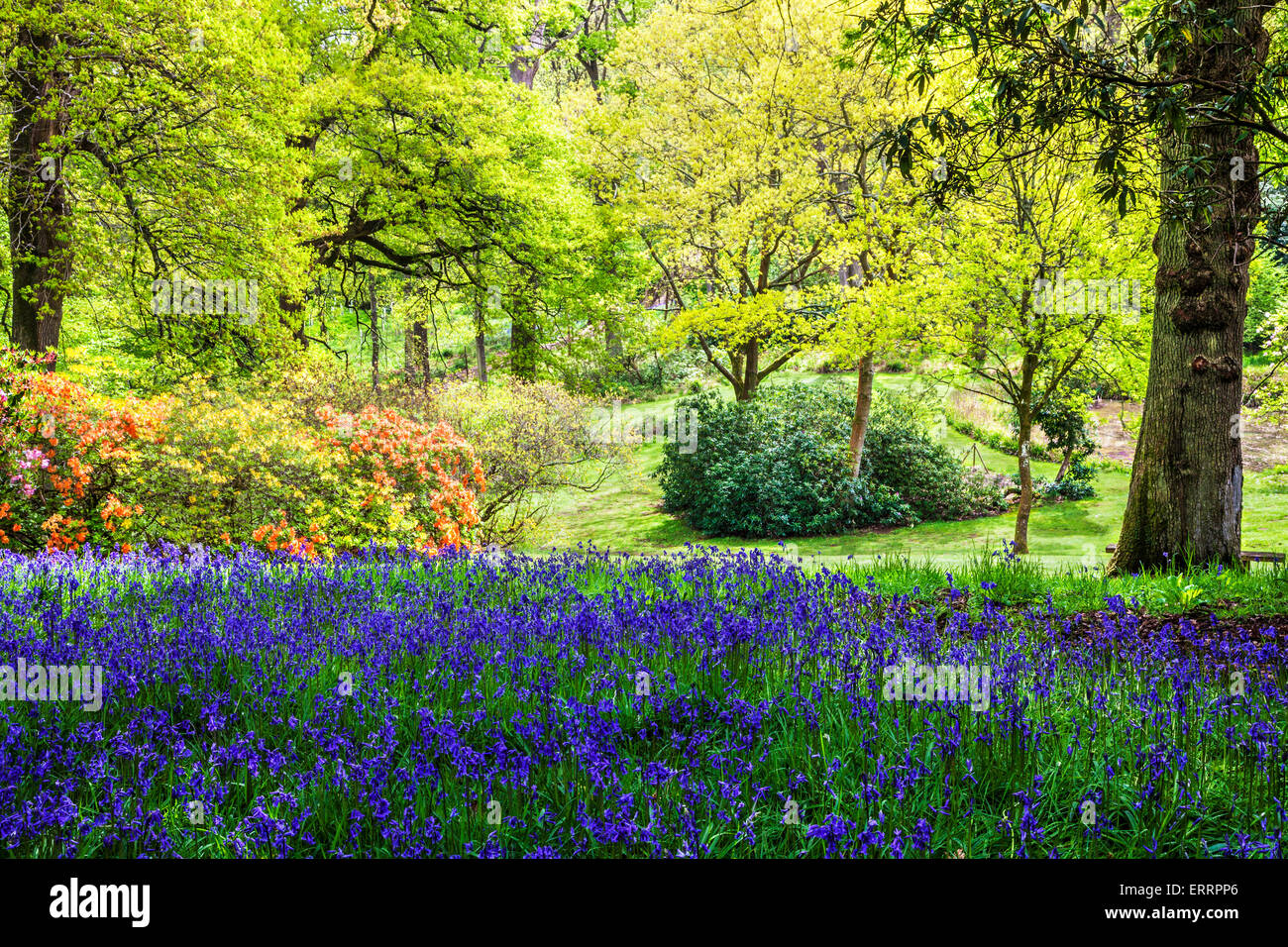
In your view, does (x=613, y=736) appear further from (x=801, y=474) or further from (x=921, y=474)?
(x=921, y=474)

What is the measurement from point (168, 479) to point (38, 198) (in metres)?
4.78

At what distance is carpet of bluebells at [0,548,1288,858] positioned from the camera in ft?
8.69

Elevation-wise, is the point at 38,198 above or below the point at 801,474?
above

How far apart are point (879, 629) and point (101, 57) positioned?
38.2 ft

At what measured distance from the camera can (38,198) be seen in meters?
10.9

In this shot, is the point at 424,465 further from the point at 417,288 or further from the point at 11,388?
the point at 417,288

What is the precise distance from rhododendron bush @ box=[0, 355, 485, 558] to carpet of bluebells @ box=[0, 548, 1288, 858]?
420cm

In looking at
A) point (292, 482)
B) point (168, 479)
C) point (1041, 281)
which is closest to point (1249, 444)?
point (1041, 281)

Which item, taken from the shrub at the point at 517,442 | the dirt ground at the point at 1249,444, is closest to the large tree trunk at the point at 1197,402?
the shrub at the point at 517,442

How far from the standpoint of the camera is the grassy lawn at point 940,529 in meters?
14.9

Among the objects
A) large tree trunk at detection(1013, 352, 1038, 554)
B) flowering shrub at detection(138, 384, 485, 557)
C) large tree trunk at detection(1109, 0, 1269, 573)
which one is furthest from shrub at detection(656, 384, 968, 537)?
large tree trunk at detection(1109, 0, 1269, 573)

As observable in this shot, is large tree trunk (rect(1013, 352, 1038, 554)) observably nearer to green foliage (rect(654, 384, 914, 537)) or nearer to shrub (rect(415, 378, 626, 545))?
green foliage (rect(654, 384, 914, 537))

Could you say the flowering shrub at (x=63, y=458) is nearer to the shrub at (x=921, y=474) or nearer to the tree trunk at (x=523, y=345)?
the tree trunk at (x=523, y=345)
